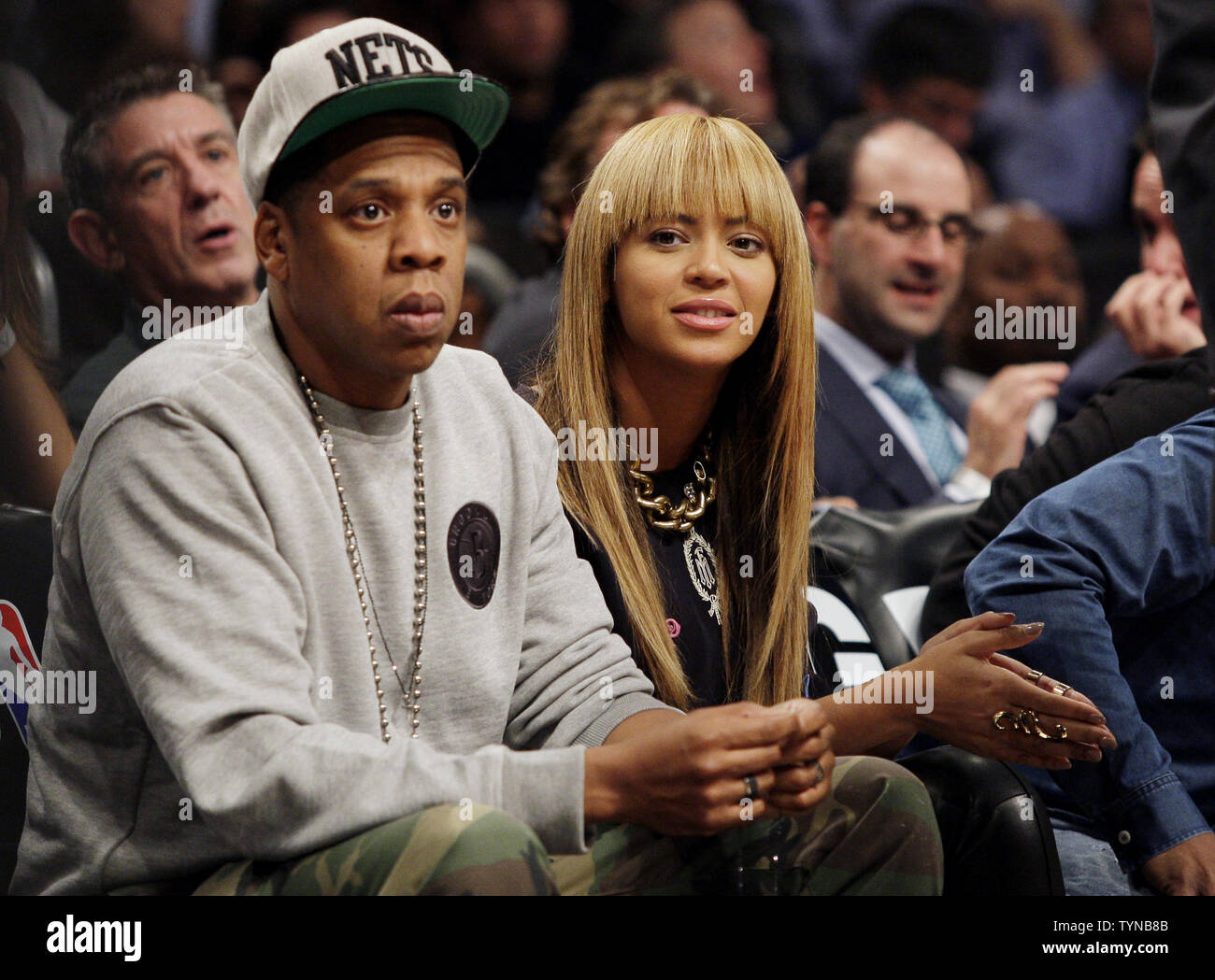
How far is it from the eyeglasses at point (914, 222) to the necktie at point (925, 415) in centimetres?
34

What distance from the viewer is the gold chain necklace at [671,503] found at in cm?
212

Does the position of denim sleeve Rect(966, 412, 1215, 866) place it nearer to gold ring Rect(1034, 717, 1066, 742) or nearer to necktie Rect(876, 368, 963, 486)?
gold ring Rect(1034, 717, 1066, 742)

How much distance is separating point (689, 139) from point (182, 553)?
102 centimetres

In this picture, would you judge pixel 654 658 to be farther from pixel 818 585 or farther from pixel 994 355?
pixel 994 355

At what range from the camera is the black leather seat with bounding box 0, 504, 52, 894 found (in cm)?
209

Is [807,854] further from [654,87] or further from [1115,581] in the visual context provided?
[654,87]

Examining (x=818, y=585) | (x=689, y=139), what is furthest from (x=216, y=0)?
(x=818, y=585)

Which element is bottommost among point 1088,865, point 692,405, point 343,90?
point 1088,865

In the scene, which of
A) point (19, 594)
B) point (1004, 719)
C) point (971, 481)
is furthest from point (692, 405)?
point (971, 481)

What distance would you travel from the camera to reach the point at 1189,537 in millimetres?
2045

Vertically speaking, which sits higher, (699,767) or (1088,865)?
(699,767)

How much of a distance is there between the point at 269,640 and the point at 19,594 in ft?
3.00

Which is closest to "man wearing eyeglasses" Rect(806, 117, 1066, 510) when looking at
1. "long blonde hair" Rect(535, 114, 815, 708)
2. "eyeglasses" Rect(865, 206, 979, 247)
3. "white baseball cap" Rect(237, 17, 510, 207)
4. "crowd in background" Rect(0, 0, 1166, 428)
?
"eyeglasses" Rect(865, 206, 979, 247)

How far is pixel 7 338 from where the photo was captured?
2.89 metres
